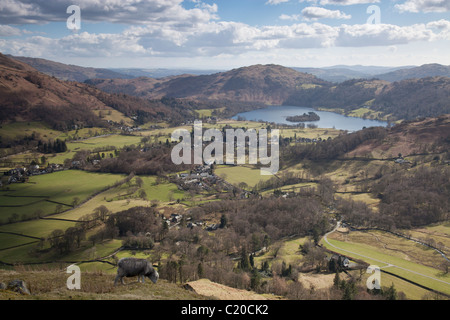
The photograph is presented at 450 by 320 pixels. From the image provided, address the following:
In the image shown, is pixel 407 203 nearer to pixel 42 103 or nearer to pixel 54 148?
pixel 54 148

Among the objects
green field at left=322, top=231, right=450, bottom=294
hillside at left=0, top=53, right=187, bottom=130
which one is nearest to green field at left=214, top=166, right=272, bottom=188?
green field at left=322, top=231, right=450, bottom=294

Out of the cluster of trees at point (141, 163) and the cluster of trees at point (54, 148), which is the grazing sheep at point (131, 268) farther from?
the cluster of trees at point (54, 148)

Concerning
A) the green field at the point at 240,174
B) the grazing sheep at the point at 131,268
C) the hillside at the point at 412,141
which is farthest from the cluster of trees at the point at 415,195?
the grazing sheep at the point at 131,268

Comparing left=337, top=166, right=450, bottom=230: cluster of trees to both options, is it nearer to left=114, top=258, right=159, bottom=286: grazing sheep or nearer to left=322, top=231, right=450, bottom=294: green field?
left=322, top=231, right=450, bottom=294: green field

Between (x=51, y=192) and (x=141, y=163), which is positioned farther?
(x=141, y=163)

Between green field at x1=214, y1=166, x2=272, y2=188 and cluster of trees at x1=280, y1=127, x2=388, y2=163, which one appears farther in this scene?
cluster of trees at x1=280, y1=127, x2=388, y2=163

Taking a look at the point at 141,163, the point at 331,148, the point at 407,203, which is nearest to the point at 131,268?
the point at 407,203

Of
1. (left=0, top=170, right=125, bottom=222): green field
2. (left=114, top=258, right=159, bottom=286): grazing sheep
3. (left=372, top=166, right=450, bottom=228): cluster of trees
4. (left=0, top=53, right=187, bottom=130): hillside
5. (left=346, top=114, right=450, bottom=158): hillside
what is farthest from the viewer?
(left=0, top=53, right=187, bottom=130): hillside

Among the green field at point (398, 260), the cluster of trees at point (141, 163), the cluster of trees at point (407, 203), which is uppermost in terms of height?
the cluster of trees at point (141, 163)

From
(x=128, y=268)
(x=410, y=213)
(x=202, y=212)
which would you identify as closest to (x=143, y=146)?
(x=202, y=212)

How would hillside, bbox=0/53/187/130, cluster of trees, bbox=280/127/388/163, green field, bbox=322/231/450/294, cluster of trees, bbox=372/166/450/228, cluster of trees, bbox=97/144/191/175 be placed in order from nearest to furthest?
1. green field, bbox=322/231/450/294
2. cluster of trees, bbox=372/166/450/228
3. cluster of trees, bbox=97/144/191/175
4. cluster of trees, bbox=280/127/388/163
5. hillside, bbox=0/53/187/130

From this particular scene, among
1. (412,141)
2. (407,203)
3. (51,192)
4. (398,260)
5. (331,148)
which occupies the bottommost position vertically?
(398,260)
